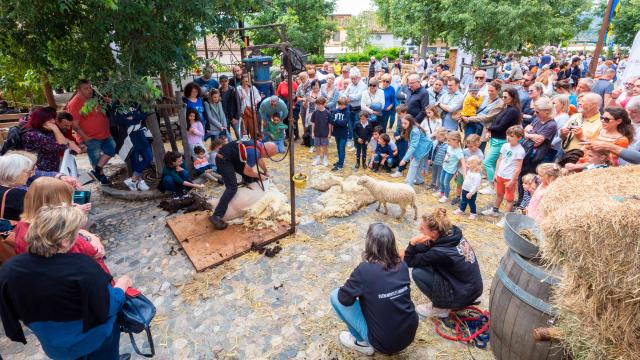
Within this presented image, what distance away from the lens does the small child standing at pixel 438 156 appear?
6.52 m

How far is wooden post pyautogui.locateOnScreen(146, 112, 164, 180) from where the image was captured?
6887 millimetres

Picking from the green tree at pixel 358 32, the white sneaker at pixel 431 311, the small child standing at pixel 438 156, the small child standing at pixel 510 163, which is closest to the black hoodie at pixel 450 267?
the white sneaker at pixel 431 311

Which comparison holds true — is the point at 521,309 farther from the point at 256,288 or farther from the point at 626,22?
the point at 626,22

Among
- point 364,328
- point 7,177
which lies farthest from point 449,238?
point 7,177

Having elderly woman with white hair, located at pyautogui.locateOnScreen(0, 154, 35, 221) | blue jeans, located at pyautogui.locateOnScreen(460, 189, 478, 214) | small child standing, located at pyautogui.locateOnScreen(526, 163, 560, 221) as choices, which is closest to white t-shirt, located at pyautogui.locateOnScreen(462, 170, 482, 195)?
blue jeans, located at pyautogui.locateOnScreen(460, 189, 478, 214)

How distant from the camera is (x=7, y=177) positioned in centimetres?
337

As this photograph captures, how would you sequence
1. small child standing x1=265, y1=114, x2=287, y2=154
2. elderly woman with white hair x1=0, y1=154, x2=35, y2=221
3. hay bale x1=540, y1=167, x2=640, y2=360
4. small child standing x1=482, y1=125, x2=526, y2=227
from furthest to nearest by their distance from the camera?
small child standing x1=265, y1=114, x2=287, y2=154, small child standing x1=482, y1=125, x2=526, y2=227, elderly woman with white hair x1=0, y1=154, x2=35, y2=221, hay bale x1=540, y1=167, x2=640, y2=360

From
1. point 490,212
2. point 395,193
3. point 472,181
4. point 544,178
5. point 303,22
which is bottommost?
point 490,212

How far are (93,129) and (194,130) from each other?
1882mm

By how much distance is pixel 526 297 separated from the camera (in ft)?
8.71

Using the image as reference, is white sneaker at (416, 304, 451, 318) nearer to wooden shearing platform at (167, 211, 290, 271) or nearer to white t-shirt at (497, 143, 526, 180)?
wooden shearing platform at (167, 211, 290, 271)

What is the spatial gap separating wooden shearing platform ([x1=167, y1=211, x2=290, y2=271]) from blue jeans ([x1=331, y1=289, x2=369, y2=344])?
2.08 meters

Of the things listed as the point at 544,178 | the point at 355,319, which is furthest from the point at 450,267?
the point at 544,178

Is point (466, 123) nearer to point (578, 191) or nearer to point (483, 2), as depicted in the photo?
point (578, 191)
